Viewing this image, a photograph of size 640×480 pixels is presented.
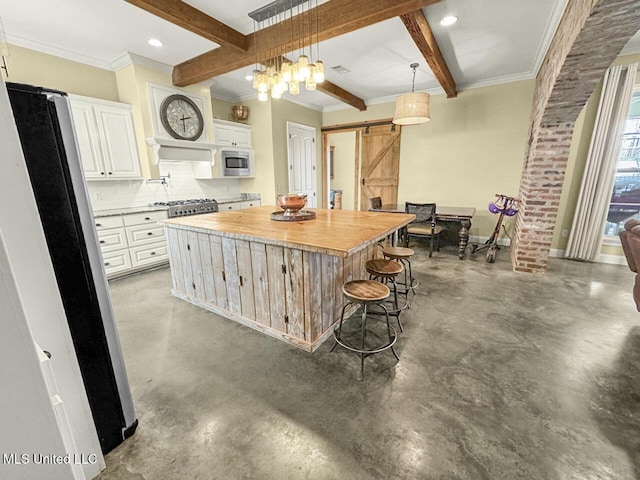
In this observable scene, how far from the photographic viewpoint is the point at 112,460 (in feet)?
4.36

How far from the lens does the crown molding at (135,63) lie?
11.3ft

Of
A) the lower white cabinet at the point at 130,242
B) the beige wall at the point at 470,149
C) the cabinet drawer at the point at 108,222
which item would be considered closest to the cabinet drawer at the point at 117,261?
the lower white cabinet at the point at 130,242

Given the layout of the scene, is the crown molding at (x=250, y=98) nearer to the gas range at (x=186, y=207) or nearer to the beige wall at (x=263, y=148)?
the beige wall at (x=263, y=148)

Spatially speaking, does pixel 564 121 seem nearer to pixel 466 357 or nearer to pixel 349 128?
pixel 466 357

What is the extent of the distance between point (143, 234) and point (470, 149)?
5510 millimetres

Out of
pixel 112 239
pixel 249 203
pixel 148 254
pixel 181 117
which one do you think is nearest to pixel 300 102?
pixel 249 203

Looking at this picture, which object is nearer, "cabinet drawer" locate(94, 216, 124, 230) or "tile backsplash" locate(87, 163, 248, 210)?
"cabinet drawer" locate(94, 216, 124, 230)

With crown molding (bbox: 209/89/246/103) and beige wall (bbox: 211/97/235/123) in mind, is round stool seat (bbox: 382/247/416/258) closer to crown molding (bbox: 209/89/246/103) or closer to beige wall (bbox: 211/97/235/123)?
beige wall (bbox: 211/97/235/123)

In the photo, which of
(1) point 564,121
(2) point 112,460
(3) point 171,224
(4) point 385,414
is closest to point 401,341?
(4) point 385,414

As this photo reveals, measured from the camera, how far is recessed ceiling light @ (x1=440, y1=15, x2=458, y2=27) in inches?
106

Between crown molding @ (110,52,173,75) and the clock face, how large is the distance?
357 mm

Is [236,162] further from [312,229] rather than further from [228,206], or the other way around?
[312,229]

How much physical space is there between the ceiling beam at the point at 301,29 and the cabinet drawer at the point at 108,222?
7.02ft

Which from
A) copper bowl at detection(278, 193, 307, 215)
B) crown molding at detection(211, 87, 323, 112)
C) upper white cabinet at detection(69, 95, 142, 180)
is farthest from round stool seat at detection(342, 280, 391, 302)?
crown molding at detection(211, 87, 323, 112)
